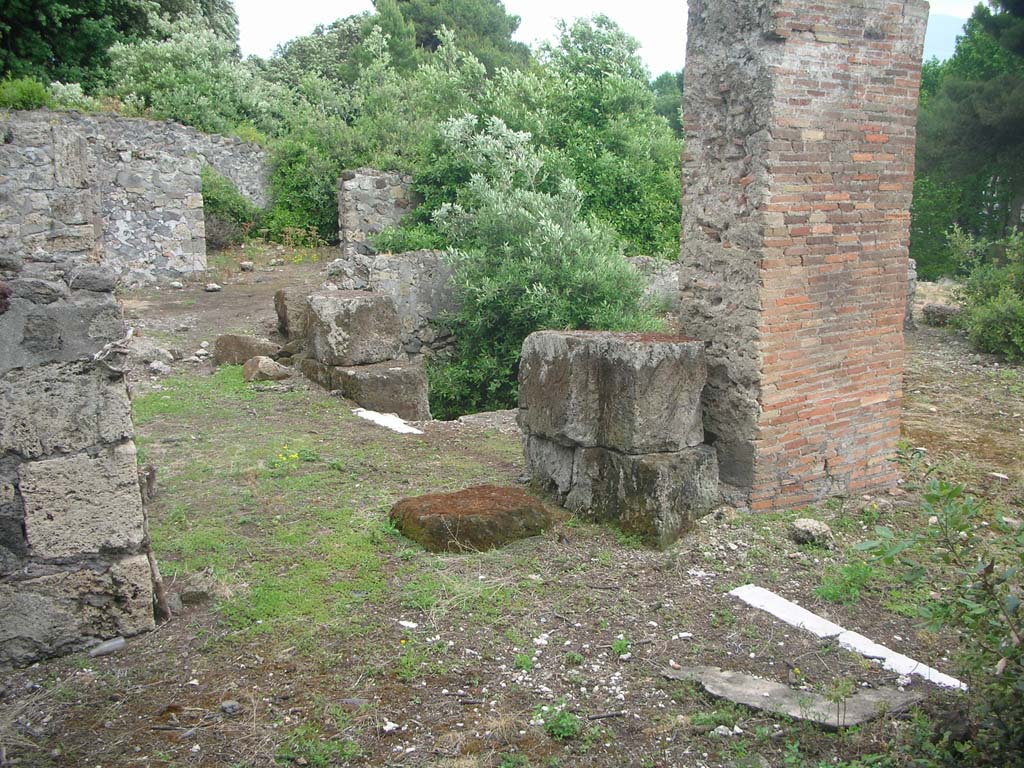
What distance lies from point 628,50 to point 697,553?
1152 centimetres

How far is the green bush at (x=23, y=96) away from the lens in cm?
1366

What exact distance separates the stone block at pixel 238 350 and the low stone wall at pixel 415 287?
1.30 metres

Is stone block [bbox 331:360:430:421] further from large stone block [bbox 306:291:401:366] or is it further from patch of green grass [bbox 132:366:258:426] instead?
patch of green grass [bbox 132:366:258:426]

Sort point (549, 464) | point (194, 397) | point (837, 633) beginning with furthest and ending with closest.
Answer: point (194, 397) → point (549, 464) → point (837, 633)

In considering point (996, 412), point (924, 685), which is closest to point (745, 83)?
point (924, 685)

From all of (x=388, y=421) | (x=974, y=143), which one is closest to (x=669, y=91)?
(x=974, y=143)

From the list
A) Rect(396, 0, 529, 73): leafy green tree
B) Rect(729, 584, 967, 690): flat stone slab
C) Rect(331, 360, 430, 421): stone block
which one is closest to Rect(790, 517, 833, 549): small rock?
Rect(729, 584, 967, 690): flat stone slab

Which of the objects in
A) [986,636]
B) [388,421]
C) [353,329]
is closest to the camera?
→ [986,636]

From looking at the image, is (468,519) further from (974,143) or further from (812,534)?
(974,143)

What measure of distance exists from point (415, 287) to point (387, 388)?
7.43 feet

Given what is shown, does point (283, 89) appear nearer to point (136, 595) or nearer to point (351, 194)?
point (351, 194)

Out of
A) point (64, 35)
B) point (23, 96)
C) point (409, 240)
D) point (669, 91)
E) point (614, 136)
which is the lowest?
point (409, 240)

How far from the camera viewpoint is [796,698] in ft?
11.3

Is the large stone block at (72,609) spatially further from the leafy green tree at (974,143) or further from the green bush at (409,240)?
the leafy green tree at (974,143)
